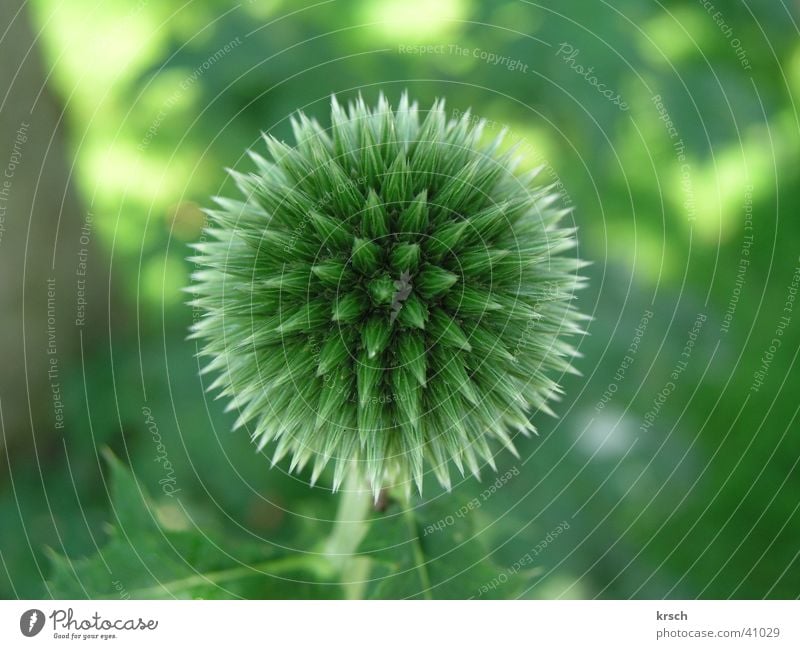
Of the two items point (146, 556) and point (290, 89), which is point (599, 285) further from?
point (146, 556)

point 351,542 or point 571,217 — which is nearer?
point 351,542
